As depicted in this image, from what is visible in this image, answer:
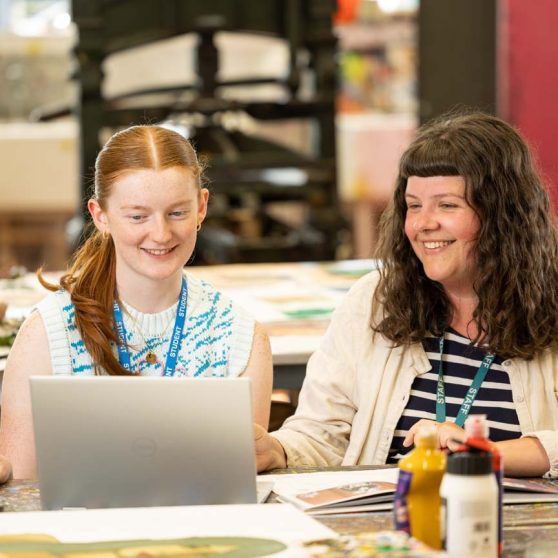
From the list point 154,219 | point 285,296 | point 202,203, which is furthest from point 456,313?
point 285,296

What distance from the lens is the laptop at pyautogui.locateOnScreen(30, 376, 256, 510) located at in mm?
1799

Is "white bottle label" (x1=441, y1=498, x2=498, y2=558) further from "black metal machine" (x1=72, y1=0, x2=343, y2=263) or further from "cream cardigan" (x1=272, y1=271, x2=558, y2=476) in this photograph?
"black metal machine" (x1=72, y1=0, x2=343, y2=263)

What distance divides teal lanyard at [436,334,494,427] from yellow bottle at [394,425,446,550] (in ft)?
2.59

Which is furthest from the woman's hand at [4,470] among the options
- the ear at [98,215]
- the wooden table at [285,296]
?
the wooden table at [285,296]

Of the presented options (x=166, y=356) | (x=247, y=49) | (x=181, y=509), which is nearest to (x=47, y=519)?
(x=181, y=509)

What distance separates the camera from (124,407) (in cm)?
181

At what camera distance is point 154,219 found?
7.69 ft

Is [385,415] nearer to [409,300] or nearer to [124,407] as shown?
[409,300]

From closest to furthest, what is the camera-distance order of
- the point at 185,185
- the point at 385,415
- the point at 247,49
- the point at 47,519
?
the point at 47,519
the point at 185,185
the point at 385,415
the point at 247,49

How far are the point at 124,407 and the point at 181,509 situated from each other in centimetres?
18

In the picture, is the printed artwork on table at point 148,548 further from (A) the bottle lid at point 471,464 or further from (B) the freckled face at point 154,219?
(B) the freckled face at point 154,219

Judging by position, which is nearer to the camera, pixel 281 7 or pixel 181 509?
pixel 181 509

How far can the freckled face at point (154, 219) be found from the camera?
7.68 ft

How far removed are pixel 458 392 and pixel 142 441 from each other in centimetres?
90
